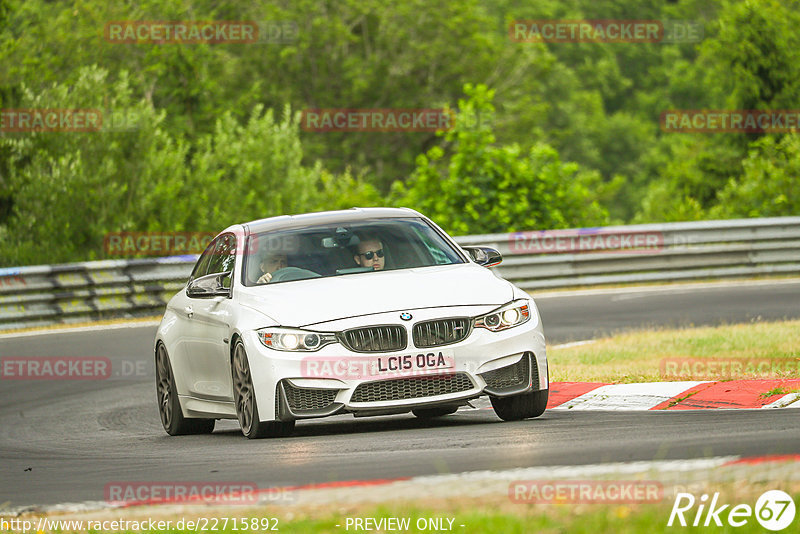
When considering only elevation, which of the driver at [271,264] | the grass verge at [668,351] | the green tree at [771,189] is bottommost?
the green tree at [771,189]

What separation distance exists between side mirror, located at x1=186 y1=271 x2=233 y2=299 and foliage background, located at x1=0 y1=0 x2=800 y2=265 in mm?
15259

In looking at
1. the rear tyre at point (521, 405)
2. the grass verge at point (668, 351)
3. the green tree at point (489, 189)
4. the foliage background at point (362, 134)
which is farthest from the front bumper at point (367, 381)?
the green tree at point (489, 189)

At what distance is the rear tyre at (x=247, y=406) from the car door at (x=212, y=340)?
9.6 inches

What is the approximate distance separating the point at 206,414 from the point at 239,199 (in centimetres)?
1989

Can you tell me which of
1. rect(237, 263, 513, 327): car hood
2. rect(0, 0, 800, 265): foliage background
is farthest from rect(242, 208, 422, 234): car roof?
rect(0, 0, 800, 265): foliage background

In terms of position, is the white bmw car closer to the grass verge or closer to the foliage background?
the grass verge

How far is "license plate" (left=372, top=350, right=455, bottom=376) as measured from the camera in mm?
8836

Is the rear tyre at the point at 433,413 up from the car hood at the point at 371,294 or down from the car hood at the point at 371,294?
down

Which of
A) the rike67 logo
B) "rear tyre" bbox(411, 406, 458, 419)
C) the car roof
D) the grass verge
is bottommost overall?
the grass verge

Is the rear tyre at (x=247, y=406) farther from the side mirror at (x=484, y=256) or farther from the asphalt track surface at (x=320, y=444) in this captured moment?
the side mirror at (x=484, y=256)

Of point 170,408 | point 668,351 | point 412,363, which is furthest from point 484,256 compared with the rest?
point 668,351

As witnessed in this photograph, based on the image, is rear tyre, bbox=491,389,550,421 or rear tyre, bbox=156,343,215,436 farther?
rear tyre, bbox=156,343,215,436

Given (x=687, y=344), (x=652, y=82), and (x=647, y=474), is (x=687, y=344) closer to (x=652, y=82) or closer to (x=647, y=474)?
(x=647, y=474)

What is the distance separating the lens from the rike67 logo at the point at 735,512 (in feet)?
16.4
